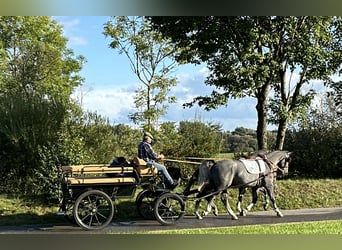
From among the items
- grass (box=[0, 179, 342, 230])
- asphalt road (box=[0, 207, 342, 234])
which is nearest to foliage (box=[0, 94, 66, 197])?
grass (box=[0, 179, 342, 230])

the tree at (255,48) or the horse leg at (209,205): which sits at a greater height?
the tree at (255,48)

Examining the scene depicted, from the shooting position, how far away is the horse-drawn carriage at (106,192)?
851 centimetres

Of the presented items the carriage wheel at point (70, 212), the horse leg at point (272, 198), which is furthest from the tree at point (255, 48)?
the carriage wheel at point (70, 212)

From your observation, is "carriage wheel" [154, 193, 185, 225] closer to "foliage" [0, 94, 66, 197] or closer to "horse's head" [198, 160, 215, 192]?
"horse's head" [198, 160, 215, 192]

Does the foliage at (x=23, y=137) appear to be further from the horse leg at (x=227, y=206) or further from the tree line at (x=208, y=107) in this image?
the horse leg at (x=227, y=206)

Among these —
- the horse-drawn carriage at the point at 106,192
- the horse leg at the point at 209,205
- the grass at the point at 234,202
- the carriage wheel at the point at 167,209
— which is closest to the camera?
the horse-drawn carriage at the point at 106,192

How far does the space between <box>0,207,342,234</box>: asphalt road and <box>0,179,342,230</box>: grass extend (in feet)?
1.42

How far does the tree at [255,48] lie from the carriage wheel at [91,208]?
312cm

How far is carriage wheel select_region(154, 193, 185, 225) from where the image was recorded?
343 inches

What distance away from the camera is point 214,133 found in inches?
480

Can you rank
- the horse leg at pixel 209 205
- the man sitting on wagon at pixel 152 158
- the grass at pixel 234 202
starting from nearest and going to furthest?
the man sitting on wagon at pixel 152 158, the horse leg at pixel 209 205, the grass at pixel 234 202

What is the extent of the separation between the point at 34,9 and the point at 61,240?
9.00 ft

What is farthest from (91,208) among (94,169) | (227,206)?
(227,206)

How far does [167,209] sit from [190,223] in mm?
446
